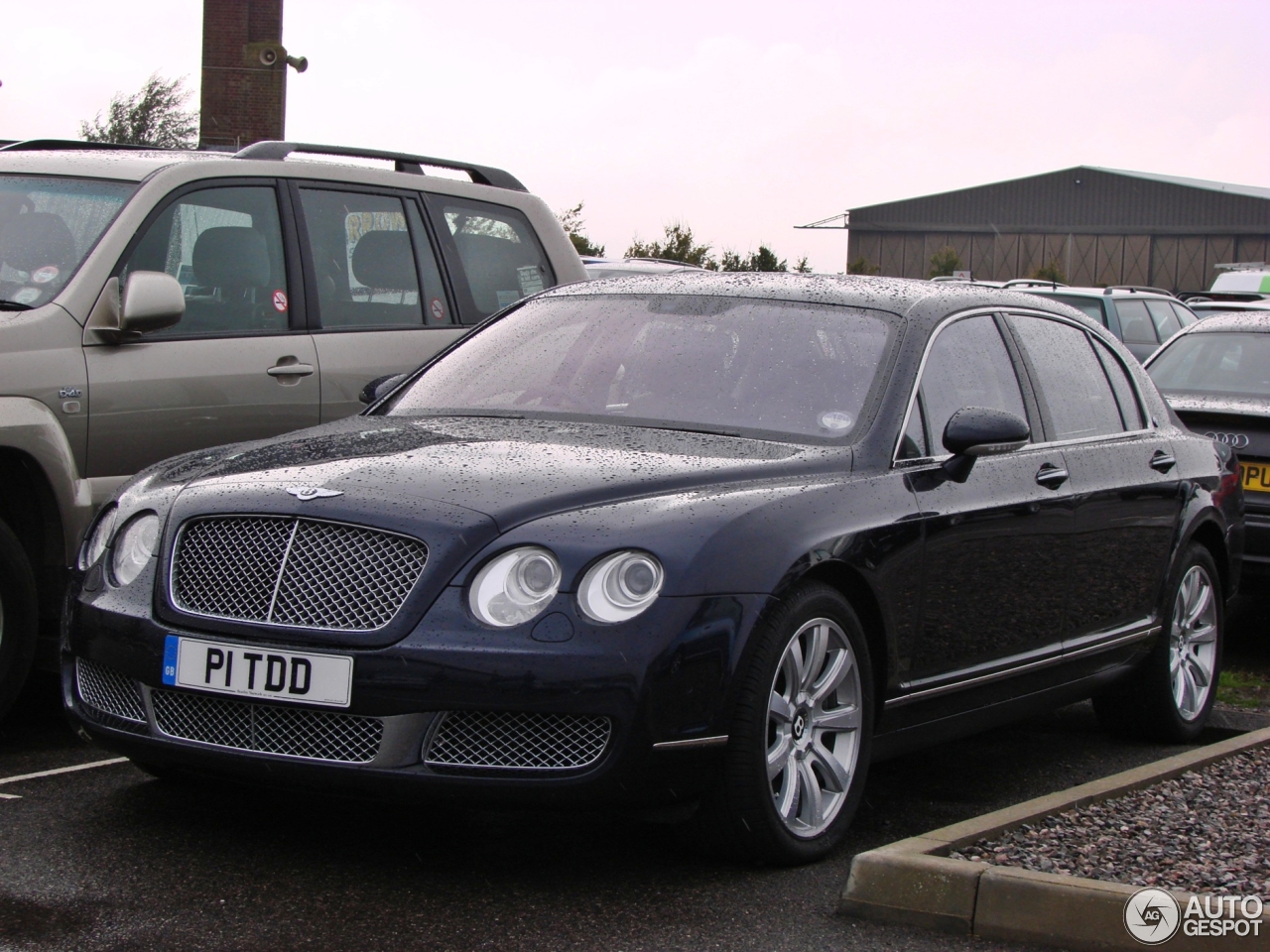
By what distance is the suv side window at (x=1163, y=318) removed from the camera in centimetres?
2070

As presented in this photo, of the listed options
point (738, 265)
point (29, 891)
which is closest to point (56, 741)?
point (29, 891)

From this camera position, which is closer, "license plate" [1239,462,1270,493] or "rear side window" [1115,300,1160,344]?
"license plate" [1239,462,1270,493]

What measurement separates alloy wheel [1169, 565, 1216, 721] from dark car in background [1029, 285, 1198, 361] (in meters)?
12.9

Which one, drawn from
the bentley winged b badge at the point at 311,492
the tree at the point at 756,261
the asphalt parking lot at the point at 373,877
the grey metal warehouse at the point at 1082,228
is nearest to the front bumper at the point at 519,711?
the asphalt parking lot at the point at 373,877

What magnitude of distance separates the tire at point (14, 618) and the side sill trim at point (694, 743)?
8.61 ft

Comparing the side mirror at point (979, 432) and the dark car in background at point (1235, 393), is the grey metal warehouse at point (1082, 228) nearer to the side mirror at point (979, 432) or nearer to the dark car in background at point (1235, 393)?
the dark car in background at point (1235, 393)

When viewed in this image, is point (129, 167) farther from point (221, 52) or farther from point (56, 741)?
point (221, 52)

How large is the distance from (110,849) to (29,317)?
2.20 metres

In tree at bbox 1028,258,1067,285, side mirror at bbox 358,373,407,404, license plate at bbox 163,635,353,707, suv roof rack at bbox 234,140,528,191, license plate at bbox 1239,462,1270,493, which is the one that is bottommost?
license plate at bbox 163,635,353,707

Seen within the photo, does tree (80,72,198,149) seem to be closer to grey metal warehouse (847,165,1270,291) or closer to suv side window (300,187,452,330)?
suv side window (300,187,452,330)

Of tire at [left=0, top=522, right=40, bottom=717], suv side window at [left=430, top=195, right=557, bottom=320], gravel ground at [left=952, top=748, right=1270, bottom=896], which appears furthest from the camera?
suv side window at [left=430, top=195, right=557, bottom=320]

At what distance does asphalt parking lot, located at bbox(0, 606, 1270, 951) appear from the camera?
157 inches

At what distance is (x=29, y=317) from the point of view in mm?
6020

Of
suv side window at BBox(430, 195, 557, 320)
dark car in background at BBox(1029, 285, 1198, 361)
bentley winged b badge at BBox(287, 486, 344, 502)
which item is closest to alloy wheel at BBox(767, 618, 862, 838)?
bentley winged b badge at BBox(287, 486, 344, 502)
